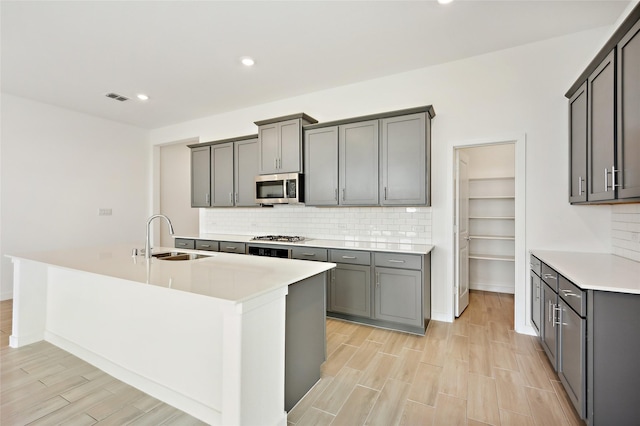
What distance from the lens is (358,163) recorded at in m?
3.70

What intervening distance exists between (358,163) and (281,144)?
3.92 ft

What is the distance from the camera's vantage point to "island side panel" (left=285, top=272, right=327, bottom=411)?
1.93 m

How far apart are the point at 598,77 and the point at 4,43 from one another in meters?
5.40

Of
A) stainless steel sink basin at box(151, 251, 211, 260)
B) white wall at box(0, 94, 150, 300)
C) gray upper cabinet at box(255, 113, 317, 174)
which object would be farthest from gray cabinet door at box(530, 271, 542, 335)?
white wall at box(0, 94, 150, 300)

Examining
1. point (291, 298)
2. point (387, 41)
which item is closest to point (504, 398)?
point (291, 298)

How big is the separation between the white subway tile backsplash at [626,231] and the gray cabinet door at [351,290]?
86.4 inches

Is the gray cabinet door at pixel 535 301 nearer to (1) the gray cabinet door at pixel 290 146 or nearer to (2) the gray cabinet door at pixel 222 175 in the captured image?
(1) the gray cabinet door at pixel 290 146

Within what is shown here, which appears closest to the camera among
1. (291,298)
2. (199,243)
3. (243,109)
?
(291,298)

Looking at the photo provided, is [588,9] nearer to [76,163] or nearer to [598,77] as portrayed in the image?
[598,77]

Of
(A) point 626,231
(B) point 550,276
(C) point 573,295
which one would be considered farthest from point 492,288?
(C) point 573,295

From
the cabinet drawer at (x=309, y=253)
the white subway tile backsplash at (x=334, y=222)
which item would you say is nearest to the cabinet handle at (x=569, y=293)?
the white subway tile backsplash at (x=334, y=222)

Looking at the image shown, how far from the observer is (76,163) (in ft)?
17.0

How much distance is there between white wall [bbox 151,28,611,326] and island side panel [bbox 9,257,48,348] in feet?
13.0

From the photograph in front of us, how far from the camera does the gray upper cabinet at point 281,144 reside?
13.4 feet
